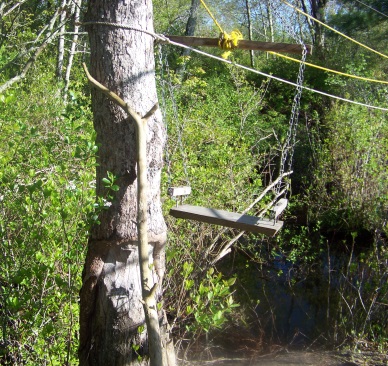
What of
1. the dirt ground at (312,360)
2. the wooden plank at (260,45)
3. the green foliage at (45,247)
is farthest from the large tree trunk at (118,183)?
the dirt ground at (312,360)

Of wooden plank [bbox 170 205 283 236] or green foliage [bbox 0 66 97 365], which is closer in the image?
green foliage [bbox 0 66 97 365]

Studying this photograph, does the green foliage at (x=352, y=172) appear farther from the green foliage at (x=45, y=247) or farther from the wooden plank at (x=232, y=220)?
the green foliage at (x=45, y=247)

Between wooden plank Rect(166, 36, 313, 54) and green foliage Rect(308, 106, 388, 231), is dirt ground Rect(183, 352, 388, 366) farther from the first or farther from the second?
wooden plank Rect(166, 36, 313, 54)

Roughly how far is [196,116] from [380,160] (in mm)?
2824

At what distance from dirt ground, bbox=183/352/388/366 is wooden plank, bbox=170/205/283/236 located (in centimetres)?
239

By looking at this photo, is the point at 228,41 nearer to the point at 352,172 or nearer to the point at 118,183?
the point at 118,183

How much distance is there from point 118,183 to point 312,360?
3679mm

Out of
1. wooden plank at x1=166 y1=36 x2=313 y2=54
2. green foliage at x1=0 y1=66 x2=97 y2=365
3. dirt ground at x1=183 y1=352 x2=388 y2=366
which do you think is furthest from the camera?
dirt ground at x1=183 y1=352 x2=388 y2=366

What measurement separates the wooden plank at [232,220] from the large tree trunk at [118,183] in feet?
1.73

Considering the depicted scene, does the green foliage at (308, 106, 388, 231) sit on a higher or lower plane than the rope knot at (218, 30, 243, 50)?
lower

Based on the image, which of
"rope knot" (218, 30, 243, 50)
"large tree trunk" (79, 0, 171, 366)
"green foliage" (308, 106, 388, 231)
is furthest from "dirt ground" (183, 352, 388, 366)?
"rope knot" (218, 30, 243, 50)

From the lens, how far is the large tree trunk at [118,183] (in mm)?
2734

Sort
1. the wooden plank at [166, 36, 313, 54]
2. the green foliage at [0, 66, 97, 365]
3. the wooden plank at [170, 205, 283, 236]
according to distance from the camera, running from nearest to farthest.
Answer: the green foliage at [0, 66, 97, 365], the wooden plank at [166, 36, 313, 54], the wooden plank at [170, 205, 283, 236]

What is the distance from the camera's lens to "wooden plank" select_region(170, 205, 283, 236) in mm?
3158
